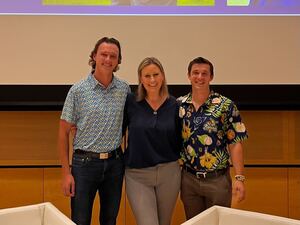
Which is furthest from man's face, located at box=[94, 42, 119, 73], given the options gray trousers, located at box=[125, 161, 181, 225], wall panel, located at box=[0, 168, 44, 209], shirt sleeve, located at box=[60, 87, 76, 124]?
wall panel, located at box=[0, 168, 44, 209]

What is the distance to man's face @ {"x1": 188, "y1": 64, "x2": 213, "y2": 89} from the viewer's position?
7.42 feet

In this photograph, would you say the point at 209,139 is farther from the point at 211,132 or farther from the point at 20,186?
the point at 20,186

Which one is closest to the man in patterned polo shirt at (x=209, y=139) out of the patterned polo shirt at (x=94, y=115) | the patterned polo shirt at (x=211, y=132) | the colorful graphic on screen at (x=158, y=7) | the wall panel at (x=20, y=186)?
the patterned polo shirt at (x=211, y=132)

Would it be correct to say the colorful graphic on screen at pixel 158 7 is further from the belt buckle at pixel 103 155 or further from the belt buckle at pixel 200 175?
the belt buckle at pixel 200 175

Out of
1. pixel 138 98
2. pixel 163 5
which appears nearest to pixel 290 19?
pixel 163 5

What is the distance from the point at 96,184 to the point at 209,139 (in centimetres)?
74

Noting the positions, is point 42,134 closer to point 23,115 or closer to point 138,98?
point 23,115

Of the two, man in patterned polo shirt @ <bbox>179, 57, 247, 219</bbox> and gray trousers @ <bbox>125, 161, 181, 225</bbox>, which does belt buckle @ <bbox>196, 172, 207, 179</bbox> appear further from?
gray trousers @ <bbox>125, 161, 181, 225</bbox>

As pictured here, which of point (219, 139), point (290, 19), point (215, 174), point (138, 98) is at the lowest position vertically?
point (215, 174)

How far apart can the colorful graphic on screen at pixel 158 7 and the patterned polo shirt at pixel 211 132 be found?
109cm

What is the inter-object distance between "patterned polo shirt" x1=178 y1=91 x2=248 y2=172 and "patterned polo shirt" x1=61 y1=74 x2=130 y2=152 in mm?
425

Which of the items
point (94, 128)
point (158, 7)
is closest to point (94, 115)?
point (94, 128)

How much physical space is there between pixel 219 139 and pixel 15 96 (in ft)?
5.58

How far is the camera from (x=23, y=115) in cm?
327
